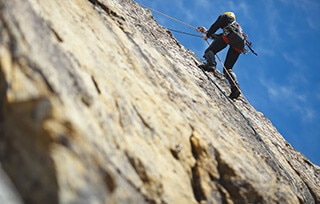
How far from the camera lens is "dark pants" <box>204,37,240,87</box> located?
11.2 meters

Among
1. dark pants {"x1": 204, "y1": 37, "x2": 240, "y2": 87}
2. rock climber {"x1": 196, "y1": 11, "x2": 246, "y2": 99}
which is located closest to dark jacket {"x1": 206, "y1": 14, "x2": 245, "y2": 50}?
rock climber {"x1": 196, "y1": 11, "x2": 246, "y2": 99}

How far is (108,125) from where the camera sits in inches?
175

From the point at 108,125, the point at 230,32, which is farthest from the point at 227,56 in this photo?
the point at 108,125

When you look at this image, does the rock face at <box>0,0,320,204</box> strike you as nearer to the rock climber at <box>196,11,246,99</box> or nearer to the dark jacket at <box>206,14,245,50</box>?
the rock climber at <box>196,11,246,99</box>

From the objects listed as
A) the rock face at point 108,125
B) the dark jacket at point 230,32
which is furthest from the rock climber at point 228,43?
the rock face at point 108,125

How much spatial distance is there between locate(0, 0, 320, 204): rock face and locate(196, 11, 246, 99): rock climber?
9.37ft

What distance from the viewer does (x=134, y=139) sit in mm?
4828

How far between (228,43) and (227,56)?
22.2 inches

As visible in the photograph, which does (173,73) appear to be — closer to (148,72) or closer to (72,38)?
(148,72)

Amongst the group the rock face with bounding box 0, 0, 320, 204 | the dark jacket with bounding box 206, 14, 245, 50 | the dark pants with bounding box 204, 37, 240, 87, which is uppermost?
the dark jacket with bounding box 206, 14, 245, 50

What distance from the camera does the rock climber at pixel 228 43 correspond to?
11.0 meters

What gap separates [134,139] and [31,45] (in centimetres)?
184

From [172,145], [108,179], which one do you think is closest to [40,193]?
[108,179]

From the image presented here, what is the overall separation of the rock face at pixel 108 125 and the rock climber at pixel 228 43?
2.86 m
